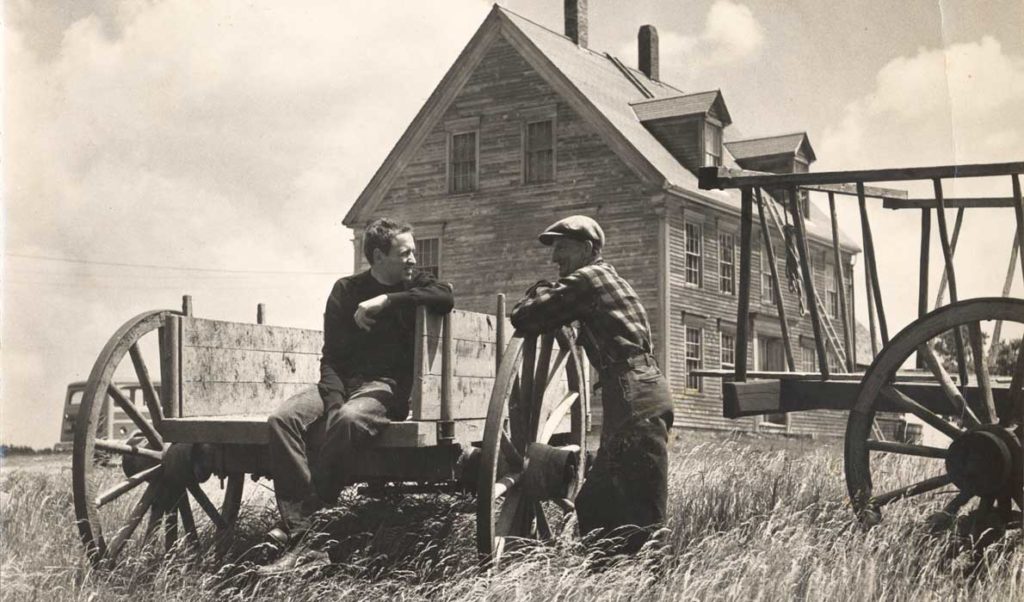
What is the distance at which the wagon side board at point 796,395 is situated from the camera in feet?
18.1

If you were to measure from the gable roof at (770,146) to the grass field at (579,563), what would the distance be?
55.7 feet

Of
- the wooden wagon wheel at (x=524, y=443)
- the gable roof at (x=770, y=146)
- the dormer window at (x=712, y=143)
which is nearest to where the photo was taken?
the wooden wagon wheel at (x=524, y=443)

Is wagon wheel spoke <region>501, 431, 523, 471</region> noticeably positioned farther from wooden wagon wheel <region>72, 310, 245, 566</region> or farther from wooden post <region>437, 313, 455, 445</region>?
wooden wagon wheel <region>72, 310, 245, 566</region>

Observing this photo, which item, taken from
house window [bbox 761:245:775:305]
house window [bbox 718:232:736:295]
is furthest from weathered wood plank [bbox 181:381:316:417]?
house window [bbox 761:245:775:305]

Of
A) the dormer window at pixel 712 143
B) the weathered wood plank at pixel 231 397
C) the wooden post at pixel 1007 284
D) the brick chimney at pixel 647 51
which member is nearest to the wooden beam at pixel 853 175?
the wooden post at pixel 1007 284

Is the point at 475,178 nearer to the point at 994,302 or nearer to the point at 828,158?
the point at 828,158

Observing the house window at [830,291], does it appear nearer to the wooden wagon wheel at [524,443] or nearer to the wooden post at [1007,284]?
the wooden post at [1007,284]

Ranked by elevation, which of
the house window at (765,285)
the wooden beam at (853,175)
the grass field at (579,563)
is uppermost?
the house window at (765,285)

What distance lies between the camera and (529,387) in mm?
5059

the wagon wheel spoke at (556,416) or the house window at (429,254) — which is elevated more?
the house window at (429,254)

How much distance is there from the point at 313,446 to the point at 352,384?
36cm

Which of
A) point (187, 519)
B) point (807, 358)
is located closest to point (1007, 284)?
point (187, 519)

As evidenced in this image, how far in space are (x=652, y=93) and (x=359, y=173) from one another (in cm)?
799

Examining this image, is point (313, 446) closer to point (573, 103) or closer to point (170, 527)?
point (170, 527)
